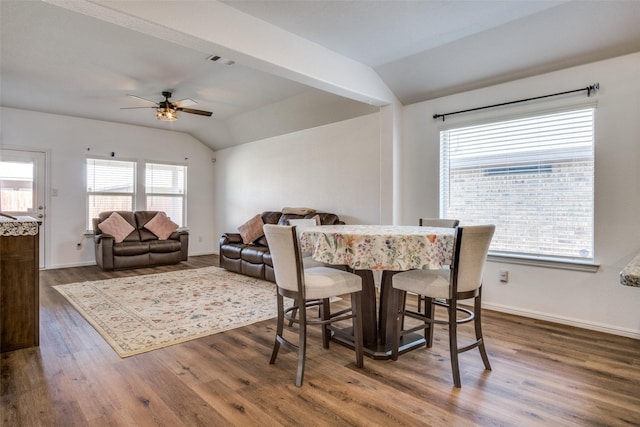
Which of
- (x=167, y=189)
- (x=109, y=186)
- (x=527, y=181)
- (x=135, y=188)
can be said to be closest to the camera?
(x=527, y=181)

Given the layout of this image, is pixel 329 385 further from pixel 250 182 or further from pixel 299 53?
pixel 250 182

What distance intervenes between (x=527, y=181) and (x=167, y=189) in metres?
6.67

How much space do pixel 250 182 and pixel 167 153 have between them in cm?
195

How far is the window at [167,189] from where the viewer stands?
24.0 feet

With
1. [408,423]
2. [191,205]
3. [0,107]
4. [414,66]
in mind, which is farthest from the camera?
[191,205]

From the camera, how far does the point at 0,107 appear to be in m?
5.66

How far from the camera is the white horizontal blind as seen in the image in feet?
10.7

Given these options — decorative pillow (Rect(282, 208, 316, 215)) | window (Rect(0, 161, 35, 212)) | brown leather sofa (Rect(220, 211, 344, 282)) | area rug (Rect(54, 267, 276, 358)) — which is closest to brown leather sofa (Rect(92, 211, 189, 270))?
area rug (Rect(54, 267, 276, 358))

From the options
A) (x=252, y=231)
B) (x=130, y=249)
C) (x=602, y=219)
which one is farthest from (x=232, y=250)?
(x=602, y=219)

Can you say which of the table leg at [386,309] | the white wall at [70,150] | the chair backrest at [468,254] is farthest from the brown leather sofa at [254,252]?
the chair backrest at [468,254]

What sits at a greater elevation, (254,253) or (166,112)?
(166,112)

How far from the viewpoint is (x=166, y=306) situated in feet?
12.7

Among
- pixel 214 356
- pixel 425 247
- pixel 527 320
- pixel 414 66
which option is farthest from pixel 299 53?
pixel 527 320

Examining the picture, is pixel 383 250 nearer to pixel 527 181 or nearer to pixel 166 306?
pixel 527 181
